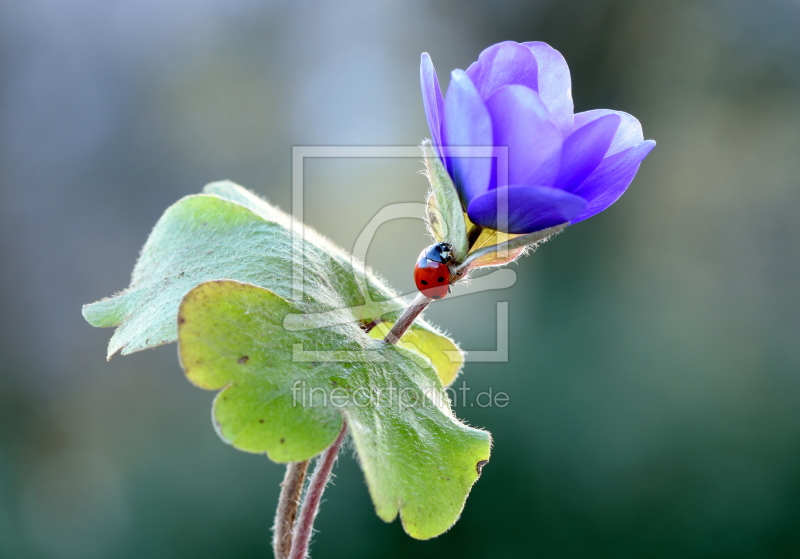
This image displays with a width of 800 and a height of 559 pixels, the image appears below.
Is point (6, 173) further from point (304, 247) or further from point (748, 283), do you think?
point (748, 283)

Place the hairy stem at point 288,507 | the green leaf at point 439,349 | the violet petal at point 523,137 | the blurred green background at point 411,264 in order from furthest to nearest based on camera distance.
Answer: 1. the blurred green background at point 411,264
2. the green leaf at point 439,349
3. the hairy stem at point 288,507
4. the violet petal at point 523,137

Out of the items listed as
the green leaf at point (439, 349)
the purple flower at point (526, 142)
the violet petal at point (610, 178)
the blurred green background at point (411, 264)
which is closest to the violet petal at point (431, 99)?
the purple flower at point (526, 142)

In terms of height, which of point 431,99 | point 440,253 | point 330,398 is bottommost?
point 330,398

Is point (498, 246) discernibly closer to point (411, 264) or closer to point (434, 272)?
point (434, 272)

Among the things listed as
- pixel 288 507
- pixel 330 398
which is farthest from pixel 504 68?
pixel 288 507

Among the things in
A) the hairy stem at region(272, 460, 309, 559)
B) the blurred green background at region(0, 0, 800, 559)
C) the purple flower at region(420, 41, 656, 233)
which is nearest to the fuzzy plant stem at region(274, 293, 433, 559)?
the hairy stem at region(272, 460, 309, 559)

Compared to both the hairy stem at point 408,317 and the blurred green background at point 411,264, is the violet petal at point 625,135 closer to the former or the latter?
the hairy stem at point 408,317
